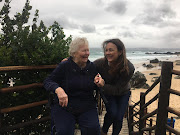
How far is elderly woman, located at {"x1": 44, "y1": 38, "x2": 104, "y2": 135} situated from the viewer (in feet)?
8.43

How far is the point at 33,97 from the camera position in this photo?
10.8 ft

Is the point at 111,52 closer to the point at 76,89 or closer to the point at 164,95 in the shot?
the point at 76,89

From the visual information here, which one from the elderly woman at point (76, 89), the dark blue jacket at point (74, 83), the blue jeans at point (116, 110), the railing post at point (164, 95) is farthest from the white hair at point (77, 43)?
the railing post at point (164, 95)

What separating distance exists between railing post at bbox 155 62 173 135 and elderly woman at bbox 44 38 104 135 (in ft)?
4.02

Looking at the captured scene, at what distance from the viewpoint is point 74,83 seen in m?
2.64

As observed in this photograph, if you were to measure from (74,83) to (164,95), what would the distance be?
1.61m

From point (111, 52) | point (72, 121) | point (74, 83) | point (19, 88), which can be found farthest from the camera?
point (111, 52)

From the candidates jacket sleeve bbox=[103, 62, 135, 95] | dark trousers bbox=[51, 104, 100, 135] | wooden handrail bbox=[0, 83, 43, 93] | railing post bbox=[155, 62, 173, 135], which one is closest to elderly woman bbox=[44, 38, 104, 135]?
dark trousers bbox=[51, 104, 100, 135]

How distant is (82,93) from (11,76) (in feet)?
4.54

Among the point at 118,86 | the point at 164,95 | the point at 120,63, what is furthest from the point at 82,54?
the point at 164,95

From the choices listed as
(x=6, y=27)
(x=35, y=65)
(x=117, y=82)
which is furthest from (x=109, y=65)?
(x=6, y=27)

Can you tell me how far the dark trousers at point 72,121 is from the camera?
2439 mm

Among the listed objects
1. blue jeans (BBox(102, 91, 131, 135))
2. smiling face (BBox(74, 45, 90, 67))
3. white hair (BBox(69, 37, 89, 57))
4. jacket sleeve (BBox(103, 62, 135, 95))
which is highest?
white hair (BBox(69, 37, 89, 57))

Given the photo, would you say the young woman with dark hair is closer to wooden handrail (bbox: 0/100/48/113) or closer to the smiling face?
the smiling face
